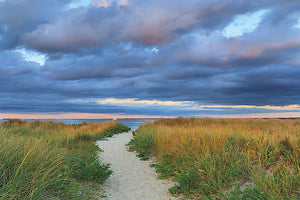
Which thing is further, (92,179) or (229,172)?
(92,179)

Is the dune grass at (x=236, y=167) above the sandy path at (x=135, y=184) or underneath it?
above

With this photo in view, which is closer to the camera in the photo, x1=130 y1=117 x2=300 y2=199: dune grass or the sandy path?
x1=130 y1=117 x2=300 y2=199: dune grass

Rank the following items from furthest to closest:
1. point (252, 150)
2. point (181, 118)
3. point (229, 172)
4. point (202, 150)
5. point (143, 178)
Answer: point (181, 118), point (143, 178), point (202, 150), point (252, 150), point (229, 172)

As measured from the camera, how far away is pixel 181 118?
1154 inches

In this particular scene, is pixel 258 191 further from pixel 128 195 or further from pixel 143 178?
pixel 143 178

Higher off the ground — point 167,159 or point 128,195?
point 167,159

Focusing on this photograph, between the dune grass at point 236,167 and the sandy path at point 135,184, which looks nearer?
the dune grass at point 236,167

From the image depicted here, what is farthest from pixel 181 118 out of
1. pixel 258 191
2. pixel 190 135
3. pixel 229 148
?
pixel 258 191

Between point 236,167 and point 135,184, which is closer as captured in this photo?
point 236,167

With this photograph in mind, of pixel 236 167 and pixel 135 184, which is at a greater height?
pixel 236 167

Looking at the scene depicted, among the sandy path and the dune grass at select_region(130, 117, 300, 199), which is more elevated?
the dune grass at select_region(130, 117, 300, 199)

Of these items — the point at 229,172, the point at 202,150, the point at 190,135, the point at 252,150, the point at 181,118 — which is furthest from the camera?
the point at 181,118

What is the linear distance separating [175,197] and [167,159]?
2.59 meters

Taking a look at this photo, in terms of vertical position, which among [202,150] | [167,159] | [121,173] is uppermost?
[202,150]
